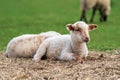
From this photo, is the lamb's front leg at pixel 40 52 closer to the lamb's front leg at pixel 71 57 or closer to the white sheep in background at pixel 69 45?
the white sheep in background at pixel 69 45

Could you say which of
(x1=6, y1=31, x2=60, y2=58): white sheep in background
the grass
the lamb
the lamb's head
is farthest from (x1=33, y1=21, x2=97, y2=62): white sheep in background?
the lamb

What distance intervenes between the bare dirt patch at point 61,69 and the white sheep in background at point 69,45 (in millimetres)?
171

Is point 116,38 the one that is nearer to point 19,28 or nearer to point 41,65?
point 19,28

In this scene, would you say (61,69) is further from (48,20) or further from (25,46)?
(48,20)

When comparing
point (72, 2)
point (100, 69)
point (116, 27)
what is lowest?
→ point (100, 69)

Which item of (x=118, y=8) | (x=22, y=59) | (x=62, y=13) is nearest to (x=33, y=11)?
(x=62, y=13)

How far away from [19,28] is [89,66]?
13122 millimetres

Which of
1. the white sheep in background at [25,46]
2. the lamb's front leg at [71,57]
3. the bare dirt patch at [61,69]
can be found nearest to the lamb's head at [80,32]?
the lamb's front leg at [71,57]

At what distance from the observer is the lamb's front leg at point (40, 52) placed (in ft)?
35.5

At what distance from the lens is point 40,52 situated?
1096 cm

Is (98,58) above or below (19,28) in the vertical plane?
below

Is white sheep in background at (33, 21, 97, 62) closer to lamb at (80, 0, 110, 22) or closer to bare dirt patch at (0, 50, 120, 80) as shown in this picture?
bare dirt patch at (0, 50, 120, 80)

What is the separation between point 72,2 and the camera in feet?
129

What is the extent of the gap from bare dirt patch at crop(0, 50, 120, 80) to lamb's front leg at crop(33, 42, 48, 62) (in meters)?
0.12
